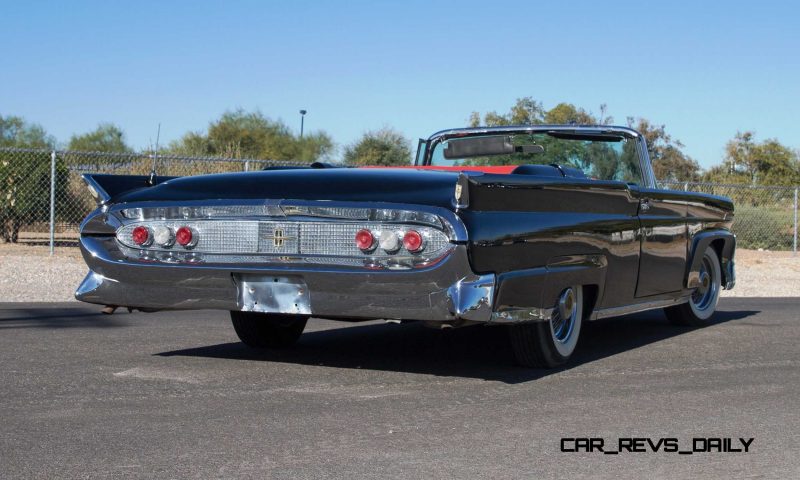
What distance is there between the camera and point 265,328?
7402 mm

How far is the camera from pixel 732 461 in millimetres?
4414

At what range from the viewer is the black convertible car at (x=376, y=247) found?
5.67 m

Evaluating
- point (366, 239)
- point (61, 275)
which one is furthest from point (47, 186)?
point (366, 239)

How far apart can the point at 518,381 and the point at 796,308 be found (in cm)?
614

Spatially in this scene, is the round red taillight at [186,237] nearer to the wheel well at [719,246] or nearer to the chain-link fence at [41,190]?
the wheel well at [719,246]

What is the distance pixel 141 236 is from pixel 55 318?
10.6ft

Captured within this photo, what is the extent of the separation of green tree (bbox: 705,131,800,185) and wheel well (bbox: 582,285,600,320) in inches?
1681

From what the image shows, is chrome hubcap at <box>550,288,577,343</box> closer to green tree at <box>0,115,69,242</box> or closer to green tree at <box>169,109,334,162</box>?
green tree at <box>0,115,69,242</box>

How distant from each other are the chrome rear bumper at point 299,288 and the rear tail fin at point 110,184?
0.81 ft

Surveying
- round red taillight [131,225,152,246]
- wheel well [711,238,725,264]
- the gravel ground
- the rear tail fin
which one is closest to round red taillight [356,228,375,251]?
round red taillight [131,225,152,246]

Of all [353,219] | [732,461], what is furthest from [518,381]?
[732,461]

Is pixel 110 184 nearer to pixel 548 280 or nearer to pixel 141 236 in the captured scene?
pixel 141 236

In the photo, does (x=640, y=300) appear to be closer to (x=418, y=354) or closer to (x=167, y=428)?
(x=418, y=354)

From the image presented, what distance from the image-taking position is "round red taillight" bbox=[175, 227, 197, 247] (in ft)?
20.0
